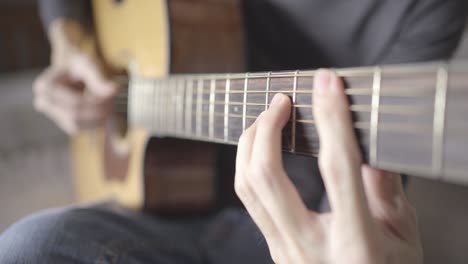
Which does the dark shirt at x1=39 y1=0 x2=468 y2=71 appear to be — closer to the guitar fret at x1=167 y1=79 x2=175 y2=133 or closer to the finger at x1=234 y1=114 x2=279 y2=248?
the guitar fret at x1=167 y1=79 x2=175 y2=133

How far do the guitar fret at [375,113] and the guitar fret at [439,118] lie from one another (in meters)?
0.04

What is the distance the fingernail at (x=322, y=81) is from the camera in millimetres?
323

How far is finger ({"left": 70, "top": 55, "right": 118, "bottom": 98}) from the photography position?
0.78 metres

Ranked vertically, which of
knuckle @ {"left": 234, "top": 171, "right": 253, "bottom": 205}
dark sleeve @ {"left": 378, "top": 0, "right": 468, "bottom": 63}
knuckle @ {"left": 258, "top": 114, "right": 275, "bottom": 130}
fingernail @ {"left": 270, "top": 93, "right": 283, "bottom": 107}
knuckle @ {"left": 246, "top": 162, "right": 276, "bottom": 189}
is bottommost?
knuckle @ {"left": 234, "top": 171, "right": 253, "bottom": 205}

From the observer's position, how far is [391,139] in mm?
297

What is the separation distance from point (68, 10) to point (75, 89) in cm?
18

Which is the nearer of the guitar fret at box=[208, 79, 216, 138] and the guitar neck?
the guitar neck

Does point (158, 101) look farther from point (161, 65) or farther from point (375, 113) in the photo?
point (375, 113)

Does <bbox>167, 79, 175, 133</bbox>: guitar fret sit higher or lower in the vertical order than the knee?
higher

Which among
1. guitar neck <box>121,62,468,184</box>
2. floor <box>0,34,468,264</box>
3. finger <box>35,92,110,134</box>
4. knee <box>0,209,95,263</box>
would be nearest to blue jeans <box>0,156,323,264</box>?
knee <box>0,209,95,263</box>

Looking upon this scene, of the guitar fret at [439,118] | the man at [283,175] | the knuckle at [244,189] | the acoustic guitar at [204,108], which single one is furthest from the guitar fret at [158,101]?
the guitar fret at [439,118]

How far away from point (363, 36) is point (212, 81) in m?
0.23

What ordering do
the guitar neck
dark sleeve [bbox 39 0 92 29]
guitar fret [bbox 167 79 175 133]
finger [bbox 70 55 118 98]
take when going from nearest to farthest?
the guitar neck < guitar fret [bbox 167 79 175 133] < finger [bbox 70 55 118 98] < dark sleeve [bbox 39 0 92 29]

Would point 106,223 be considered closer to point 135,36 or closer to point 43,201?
point 135,36
